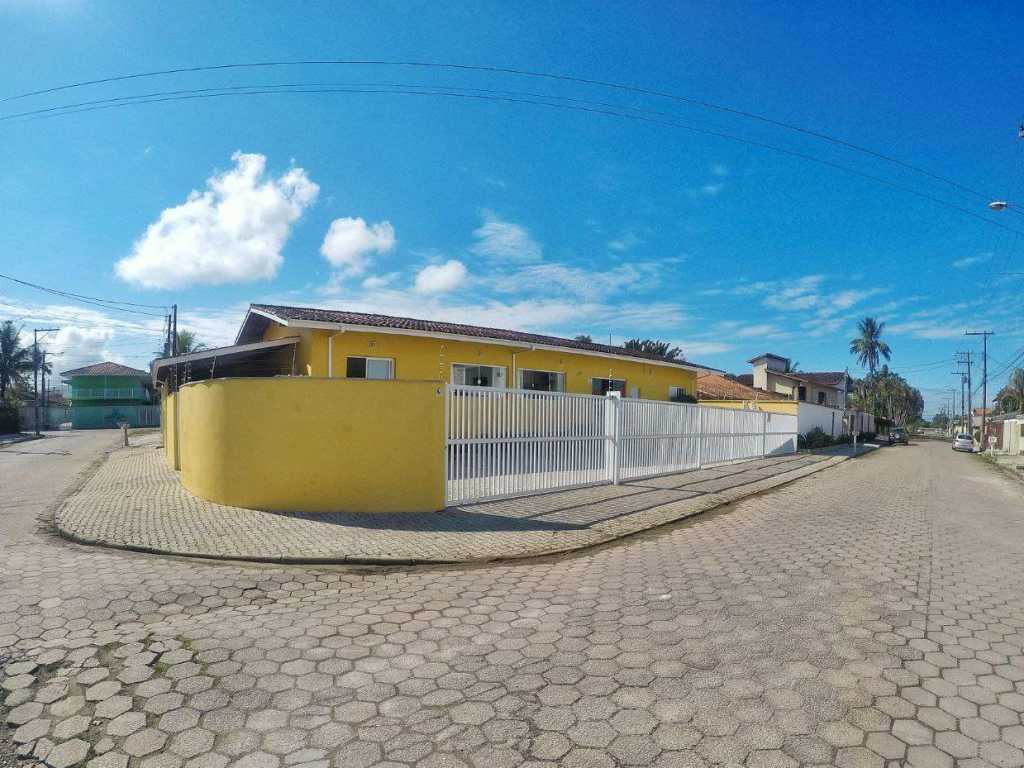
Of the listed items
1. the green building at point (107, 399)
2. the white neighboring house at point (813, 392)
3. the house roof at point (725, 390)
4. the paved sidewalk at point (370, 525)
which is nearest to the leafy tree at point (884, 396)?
the white neighboring house at point (813, 392)

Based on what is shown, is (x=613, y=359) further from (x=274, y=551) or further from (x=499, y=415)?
(x=274, y=551)

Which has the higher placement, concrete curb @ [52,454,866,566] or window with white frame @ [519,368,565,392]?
window with white frame @ [519,368,565,392]

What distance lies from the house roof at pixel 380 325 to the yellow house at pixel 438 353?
0.07 feet

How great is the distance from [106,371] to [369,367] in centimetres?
4837

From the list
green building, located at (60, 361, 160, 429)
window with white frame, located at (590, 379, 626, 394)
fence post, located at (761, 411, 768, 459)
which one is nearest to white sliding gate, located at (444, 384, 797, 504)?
window with white frame, located at (590, 379, 626, 394)

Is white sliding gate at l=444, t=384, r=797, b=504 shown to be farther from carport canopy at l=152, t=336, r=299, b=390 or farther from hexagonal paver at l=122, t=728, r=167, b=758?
carport canopy at l=152, t=336, r=299, b=390

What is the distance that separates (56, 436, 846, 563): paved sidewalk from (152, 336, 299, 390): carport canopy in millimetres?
3072

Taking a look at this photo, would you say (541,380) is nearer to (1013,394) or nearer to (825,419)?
(825,419)

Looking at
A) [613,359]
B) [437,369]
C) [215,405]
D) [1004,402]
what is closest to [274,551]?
[215,405]

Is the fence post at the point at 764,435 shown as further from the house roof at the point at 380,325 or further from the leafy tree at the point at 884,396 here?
the leafy tree at the point at 884,396

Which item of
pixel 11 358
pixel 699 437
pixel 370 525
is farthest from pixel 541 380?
pixel 11 358

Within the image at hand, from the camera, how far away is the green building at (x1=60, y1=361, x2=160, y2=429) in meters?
48.2

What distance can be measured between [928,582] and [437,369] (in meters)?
11.3

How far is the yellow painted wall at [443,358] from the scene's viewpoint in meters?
12.9
